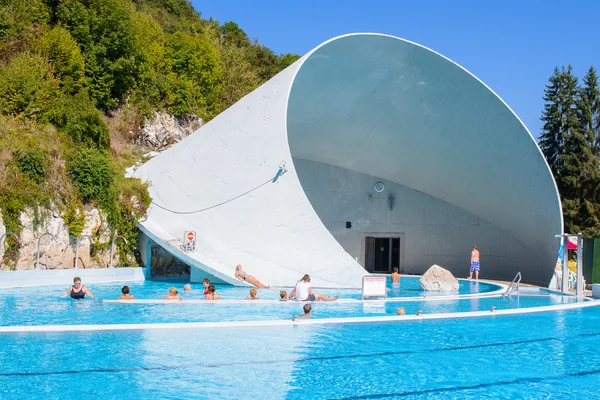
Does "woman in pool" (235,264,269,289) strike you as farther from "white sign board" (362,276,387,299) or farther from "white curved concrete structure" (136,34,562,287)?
"white sign board" (362,276,387,299)

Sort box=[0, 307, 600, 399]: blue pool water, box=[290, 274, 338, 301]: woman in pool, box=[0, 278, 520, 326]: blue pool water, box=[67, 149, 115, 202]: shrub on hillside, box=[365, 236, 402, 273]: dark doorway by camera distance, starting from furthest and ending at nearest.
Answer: box=[365, 236, 402, 273]: dark doorway
box=[67, 149, 115, 202]: shrub on hillside
box=[290, 274, 338, 301]: woman in pool
box=[0, 278, 520, 326]: blue pool water
box=[0, 307, 600, 399]: blue pool water

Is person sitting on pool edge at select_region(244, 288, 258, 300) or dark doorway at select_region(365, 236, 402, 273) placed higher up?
dark doorway at select_region(365, 236, 402, 273)

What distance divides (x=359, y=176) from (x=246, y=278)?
29.1ft

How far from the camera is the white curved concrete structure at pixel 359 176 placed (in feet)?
44.0

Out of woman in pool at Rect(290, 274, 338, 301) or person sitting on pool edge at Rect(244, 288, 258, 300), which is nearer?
person sitting on pool edge at Rect(244, 288, 258, 300)

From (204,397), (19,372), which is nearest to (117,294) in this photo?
(19,372)

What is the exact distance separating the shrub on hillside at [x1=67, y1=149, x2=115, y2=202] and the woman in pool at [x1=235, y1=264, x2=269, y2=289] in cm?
416

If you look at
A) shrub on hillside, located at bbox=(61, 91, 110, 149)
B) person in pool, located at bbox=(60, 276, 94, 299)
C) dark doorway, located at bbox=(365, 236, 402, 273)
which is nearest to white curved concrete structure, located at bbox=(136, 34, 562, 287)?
dark doorway, located at bbox=(365, 236, 402, 273)

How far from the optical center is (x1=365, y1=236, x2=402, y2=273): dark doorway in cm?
2097

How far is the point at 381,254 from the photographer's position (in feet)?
69.4

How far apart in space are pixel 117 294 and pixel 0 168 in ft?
13.1

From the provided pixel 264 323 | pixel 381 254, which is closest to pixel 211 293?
pixel 264 323

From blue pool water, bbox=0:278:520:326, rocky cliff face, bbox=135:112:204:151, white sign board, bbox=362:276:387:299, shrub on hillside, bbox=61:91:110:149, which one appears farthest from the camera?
rocky cliff face, bbox=135:112:204:151

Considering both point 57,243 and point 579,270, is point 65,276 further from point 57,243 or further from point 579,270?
point 579,270
